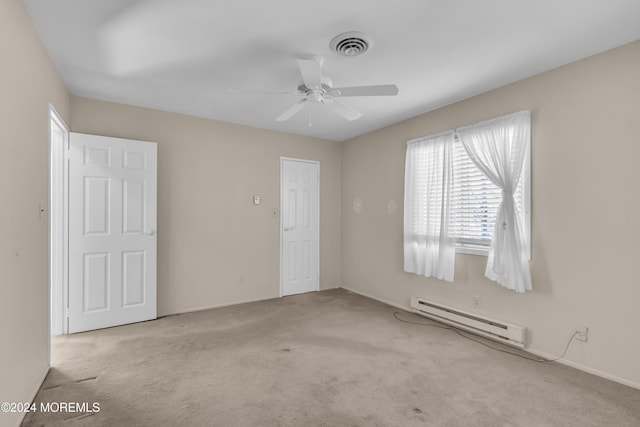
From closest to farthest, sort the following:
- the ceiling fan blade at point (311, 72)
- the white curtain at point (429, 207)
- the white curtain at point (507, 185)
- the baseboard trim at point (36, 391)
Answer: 1. the baseboard trim at point (36, 391)
2. the ceiling fan blade at point (311, 72)
3. the white curtain at point (507, 185)
4. the white curtain at point (429, 207)

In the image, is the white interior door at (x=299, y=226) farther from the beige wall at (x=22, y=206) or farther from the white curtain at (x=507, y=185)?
the beige wall at (x=22, y=206)

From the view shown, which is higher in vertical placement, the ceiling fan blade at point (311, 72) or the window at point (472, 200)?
the ceiling fan blade at point (311, 72)

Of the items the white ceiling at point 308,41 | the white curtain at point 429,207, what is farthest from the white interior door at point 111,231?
the white curtain at point 429,207

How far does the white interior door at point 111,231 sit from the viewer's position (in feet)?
11.1

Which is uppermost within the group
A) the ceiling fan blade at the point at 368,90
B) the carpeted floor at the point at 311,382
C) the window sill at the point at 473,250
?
the ceiling fan blade at the point at 368,90

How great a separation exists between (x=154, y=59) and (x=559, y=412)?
13.3ft

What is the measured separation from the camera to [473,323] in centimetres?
337

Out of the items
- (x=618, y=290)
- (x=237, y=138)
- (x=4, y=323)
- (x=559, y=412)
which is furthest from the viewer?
(x=237, y=138)

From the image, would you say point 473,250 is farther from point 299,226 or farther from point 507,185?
point 299,226

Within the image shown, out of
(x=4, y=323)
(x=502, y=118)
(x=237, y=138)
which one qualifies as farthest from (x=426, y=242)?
(x=4, y=323)

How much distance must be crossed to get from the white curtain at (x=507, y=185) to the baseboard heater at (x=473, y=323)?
1.44 ft

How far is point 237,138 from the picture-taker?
4547 mm

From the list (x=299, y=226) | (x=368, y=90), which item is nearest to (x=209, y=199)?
(x=299, y=226)

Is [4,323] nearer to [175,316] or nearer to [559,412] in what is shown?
[175,316]
